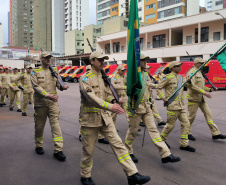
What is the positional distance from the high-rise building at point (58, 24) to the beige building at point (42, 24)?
910 inches

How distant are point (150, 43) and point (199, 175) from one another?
3797 centimetres

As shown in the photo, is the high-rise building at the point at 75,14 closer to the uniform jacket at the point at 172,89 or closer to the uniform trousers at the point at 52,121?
the uniform jacket at the point at 172,89

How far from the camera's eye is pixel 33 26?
13262 centimetres

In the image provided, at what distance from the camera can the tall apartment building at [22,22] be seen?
423 ft

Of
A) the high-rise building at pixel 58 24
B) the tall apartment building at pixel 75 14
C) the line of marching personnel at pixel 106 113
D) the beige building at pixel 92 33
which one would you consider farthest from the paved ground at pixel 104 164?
the high-rise building at pixel 58 24

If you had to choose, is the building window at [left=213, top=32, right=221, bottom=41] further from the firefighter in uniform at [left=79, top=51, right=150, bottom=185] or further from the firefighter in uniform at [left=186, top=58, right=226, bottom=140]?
the firefighter in uniform at [left=79, top=51, right=150, bottom=185]

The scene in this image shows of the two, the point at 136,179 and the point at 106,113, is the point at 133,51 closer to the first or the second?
the point at 106,113

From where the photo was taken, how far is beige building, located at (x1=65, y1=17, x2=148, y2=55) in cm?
5225

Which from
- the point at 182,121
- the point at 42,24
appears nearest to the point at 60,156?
the point at 182,121

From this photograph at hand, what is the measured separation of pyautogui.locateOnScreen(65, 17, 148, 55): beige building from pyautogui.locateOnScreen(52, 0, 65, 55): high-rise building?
29.5 meters

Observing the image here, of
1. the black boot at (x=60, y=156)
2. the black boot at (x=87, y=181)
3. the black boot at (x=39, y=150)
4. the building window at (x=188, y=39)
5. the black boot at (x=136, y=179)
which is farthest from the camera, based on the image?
the building window at (x=188, y=39)

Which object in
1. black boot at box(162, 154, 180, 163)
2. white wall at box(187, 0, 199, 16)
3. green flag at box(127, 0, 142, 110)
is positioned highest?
white wall at box(187, 0, 199, 16)

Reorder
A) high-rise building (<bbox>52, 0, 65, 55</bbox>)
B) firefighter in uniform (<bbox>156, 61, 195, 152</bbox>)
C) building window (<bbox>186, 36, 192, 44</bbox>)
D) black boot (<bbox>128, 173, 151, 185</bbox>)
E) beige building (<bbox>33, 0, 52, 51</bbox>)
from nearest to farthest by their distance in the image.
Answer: black boot (<bbox>128, 173, 151, 185</bbox>), firefighter in uniform (<bbox>156, 61, 195, 152</bbox>), building window (<bbox>186, 36, 192, 44</bbox>), high-rise building (<bbox>52, 0, 65, 55</bbox>), beige building (<bbox>33, 0, 52, 51</bbox>)

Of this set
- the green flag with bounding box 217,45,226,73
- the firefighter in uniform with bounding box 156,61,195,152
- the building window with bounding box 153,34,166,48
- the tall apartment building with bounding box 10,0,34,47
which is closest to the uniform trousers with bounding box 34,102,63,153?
the firefighter in uniform with bounding box 156,61,195,152
